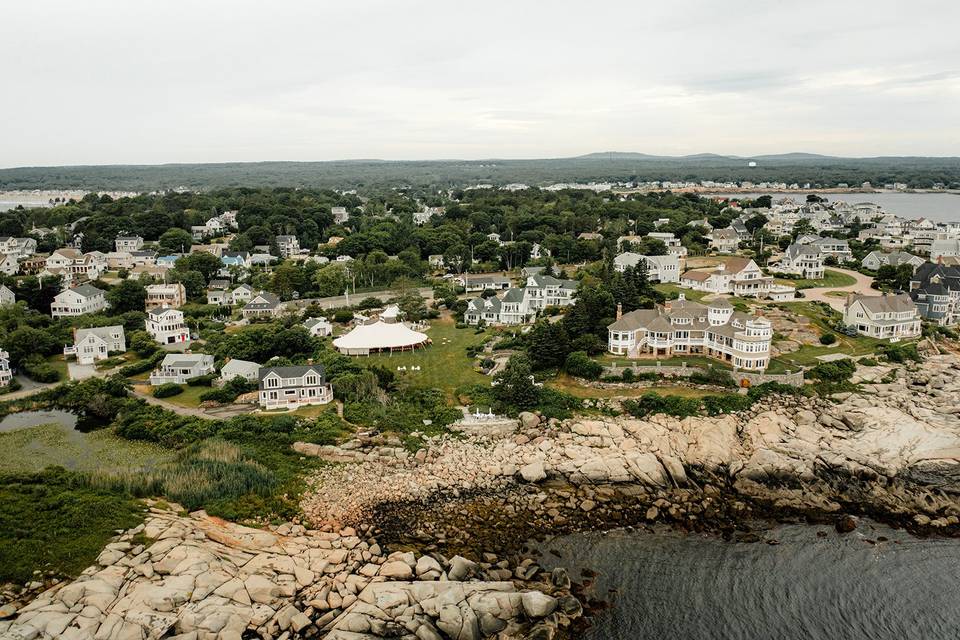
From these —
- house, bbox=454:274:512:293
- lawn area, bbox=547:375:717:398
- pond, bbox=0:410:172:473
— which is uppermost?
house, bbox=454:274:512:293

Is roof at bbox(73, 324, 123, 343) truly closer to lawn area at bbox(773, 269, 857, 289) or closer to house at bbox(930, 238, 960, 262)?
lawn area at bbox(773, 269, 857, 289)

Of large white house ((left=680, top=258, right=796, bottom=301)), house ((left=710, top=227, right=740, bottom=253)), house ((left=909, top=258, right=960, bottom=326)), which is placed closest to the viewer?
house ((left=909, top=258, right=960, bottom=326))

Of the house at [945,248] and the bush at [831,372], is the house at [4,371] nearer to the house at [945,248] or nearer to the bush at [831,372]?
the bush at [831,372]

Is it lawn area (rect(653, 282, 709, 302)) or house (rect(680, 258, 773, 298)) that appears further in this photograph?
house (rect(680, 258, 773, 298))

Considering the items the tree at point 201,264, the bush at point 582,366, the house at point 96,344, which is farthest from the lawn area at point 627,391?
the tree at point 201,264

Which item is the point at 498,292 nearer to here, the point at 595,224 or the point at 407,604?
the point at 595,224

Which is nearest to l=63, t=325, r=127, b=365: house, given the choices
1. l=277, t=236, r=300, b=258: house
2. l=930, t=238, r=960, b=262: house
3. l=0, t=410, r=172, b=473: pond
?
l=0, t=410, r=172, b=473: pond

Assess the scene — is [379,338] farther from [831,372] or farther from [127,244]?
[127,244]
